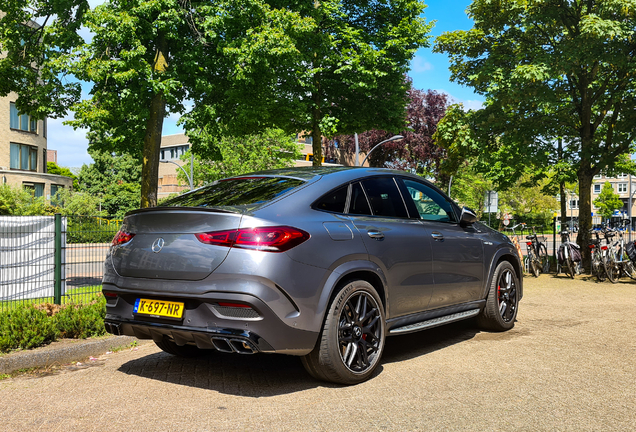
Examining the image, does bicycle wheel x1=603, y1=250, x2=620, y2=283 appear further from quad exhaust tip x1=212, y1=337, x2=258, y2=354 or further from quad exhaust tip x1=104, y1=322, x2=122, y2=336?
quad exhaust tip x1=104, y1=322, x2=122, y2=336

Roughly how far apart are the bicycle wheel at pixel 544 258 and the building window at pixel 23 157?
129 feet

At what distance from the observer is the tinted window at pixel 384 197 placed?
5.29m

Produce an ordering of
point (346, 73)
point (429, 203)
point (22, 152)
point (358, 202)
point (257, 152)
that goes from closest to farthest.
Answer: point (358, 202)
point (429, 203)
point (346, 73)
point (257, 152)
point (22, 152)

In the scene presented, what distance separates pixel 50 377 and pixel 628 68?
12.4 m

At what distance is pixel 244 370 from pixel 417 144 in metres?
33.4

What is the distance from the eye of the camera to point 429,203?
243 inches

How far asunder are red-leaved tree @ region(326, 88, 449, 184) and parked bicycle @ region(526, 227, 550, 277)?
2142 centimetres

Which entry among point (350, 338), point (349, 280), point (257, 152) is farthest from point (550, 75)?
point (257, 152)

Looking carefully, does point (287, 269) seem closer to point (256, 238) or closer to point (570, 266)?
point (256, 238)

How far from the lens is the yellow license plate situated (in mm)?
4262

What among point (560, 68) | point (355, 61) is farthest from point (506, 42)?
point (355, 61)

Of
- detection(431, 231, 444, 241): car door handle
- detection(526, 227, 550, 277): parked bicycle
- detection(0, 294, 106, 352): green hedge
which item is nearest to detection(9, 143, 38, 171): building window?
detection(526, 227, 550, 277): parked bicycle

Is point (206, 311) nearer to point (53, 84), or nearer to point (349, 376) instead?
point (349, 376)

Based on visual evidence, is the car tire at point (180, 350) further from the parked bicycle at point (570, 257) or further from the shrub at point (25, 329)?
the parked bicycle at point (570, 257)
